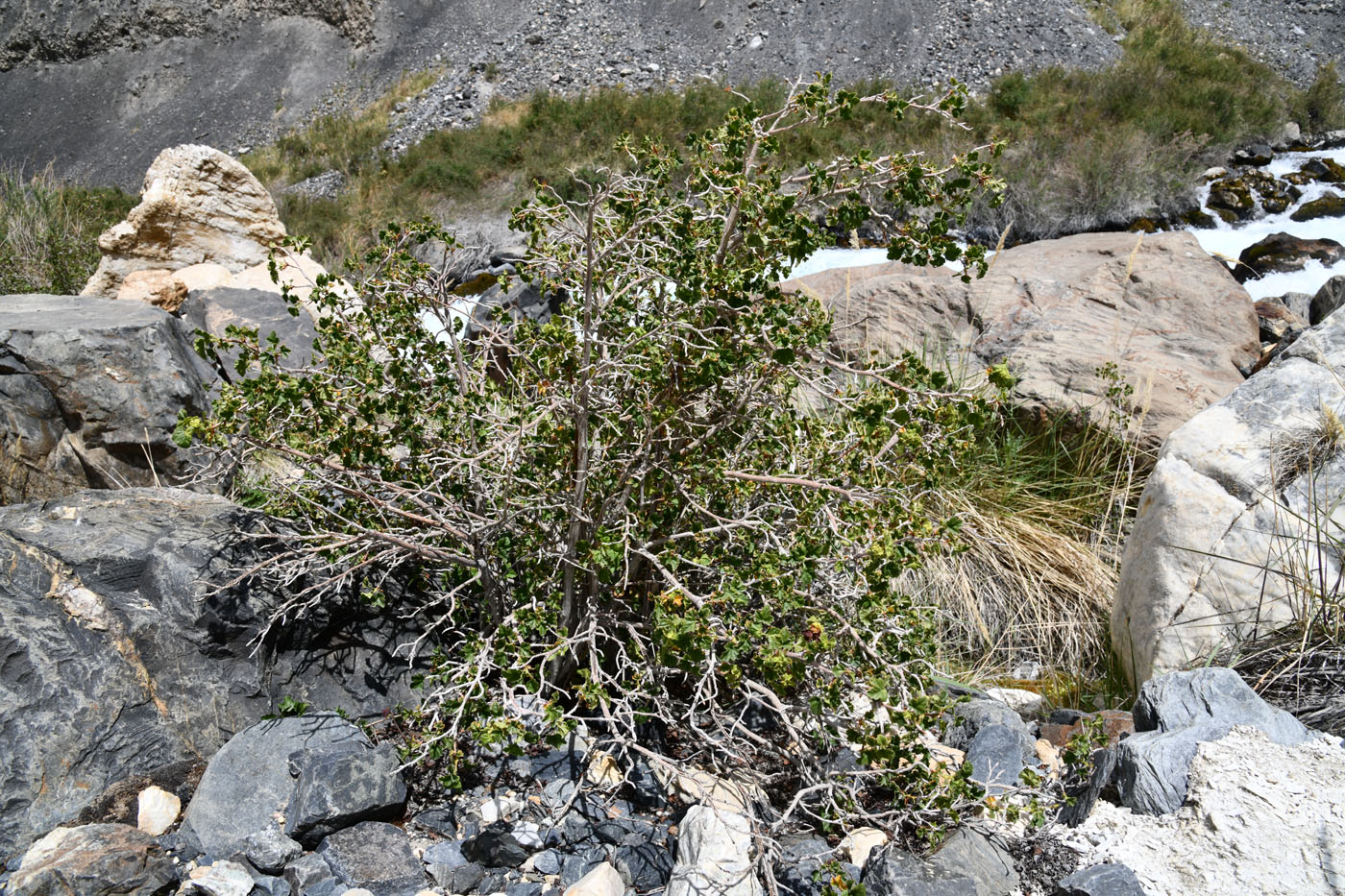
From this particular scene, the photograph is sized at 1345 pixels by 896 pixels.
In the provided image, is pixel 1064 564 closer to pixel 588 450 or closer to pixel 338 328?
pixel 588 450

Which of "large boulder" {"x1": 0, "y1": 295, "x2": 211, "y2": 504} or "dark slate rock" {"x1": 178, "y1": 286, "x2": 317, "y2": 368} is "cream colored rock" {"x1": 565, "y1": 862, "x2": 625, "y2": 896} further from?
"dark slate rock" {"x1": 178, "y1": 286, "x2": 317, "y2": 368}

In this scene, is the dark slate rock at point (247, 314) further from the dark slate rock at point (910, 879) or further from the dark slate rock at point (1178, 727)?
the dark slate rock at point (1178, 727)

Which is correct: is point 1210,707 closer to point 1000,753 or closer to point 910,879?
point 1000,753

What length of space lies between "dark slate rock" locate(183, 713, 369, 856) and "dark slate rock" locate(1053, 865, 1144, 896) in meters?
1.64

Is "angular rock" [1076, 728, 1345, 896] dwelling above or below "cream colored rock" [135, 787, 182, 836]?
above

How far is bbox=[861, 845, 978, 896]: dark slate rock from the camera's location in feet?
6.06

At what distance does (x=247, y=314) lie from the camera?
5.62m

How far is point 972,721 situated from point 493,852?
1347 millimetres

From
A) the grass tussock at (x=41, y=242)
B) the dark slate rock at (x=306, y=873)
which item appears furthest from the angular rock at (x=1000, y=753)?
the grass tussock at (x=41, y=242)

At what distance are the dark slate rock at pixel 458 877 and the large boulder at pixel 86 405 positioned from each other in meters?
2.35

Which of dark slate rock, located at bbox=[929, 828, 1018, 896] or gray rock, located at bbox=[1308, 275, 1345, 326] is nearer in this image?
dark slate rock, located at bbox=[929, 828, 1018, 896]

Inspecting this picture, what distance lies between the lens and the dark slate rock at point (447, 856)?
208 cm

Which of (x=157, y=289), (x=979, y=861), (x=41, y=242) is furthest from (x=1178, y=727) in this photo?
(x=41, y=242)

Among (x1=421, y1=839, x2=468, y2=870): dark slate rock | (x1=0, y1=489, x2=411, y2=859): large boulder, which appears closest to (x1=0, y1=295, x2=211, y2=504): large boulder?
(x1=0, y1=489, x2=411, y2=859): large boulder
